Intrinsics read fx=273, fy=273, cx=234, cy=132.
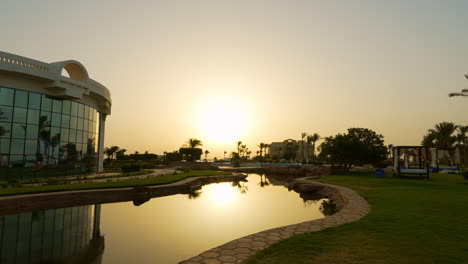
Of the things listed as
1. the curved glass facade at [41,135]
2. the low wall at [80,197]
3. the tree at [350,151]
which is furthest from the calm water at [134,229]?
the tree at [350,151]

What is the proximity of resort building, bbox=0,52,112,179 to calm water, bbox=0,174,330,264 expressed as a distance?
41.7 feet

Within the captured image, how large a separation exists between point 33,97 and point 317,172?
3660 centimetres

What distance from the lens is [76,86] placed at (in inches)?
1023

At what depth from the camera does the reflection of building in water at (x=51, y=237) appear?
764cm

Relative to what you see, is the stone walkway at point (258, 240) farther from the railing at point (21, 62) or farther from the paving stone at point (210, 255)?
the railing at point (21, 62)

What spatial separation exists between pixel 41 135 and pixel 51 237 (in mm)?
18435

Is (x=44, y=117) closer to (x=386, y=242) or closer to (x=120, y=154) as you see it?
(x=386, y=242)

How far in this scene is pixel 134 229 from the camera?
1070 centimetres

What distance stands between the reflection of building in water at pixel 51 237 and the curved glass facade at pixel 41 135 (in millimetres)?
12743

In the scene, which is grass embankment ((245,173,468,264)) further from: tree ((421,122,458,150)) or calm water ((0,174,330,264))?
tree ((421,122,458,150))

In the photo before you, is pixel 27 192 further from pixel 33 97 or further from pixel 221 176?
pixel 221 176

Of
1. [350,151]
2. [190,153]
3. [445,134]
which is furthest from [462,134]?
[190,153]

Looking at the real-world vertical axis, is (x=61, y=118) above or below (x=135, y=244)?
above

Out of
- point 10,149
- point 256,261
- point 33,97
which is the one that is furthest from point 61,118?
point 256,261
